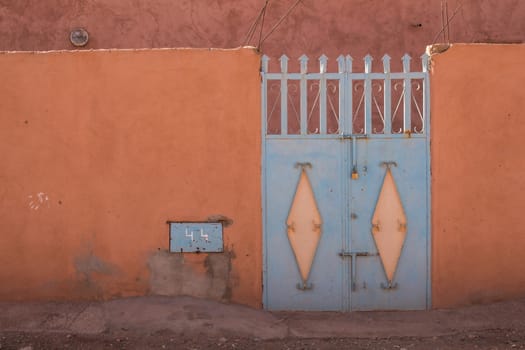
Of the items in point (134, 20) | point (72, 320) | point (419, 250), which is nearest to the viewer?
point (72, 320)

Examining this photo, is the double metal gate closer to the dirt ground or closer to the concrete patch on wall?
the concrete patch on wall

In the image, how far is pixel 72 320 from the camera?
5.12m

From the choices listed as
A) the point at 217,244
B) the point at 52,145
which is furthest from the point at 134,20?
the point at 217,244

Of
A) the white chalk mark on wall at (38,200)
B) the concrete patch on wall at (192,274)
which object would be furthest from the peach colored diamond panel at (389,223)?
the white chalk mark on wall at (38,200)

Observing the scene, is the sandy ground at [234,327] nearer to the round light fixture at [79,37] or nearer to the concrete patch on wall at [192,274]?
the concrete patch on wall at [192,274]

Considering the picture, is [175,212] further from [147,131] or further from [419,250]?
[419,250]

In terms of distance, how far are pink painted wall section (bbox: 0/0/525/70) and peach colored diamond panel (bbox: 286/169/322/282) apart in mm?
2969

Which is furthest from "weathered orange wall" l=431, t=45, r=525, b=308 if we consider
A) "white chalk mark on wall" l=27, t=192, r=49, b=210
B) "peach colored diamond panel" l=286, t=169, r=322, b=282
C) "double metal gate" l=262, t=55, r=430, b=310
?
"white chalk mark on wall" l=27, t=192, r=49, b=210

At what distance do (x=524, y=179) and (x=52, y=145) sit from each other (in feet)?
12.8

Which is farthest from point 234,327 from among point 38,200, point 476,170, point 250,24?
point 250,24

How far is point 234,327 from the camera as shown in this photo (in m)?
4.98

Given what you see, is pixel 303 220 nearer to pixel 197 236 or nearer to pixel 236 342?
pixel 197 236

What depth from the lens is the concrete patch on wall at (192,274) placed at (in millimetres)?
5438

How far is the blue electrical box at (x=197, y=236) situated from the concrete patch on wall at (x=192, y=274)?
2.3 inches
